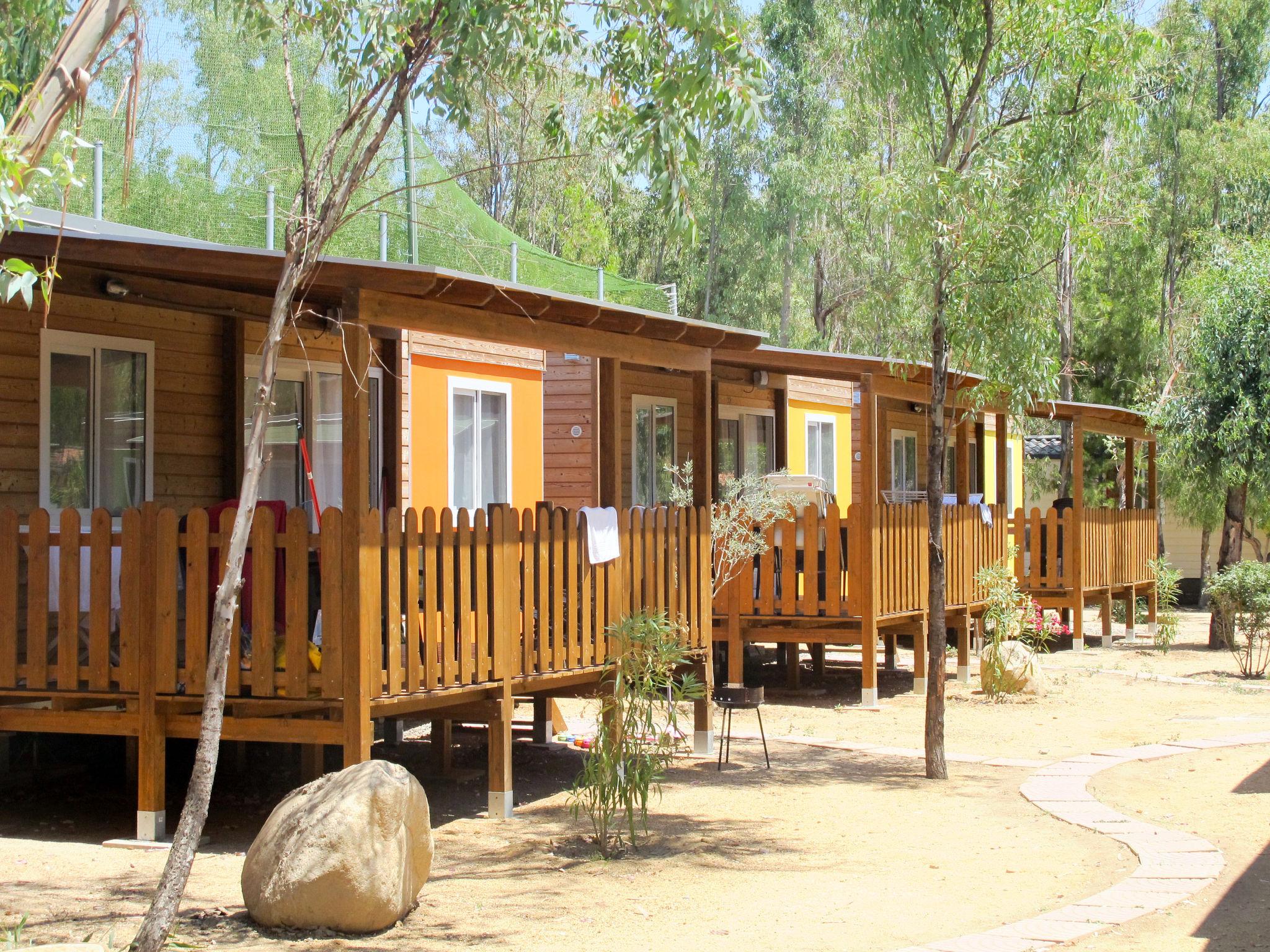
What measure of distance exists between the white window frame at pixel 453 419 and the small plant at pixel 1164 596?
9.65 m

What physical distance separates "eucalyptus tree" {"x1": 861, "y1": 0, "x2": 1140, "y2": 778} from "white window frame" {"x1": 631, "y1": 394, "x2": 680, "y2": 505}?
6.46 meters

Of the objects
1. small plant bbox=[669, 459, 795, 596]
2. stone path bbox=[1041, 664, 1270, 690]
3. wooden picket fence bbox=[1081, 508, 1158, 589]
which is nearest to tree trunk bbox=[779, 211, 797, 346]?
wooden picket fence bbox=[1081, 508, 1158, 589]

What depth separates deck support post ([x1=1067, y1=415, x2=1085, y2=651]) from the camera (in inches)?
707

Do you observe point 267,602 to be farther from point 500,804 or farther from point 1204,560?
point 1204,560

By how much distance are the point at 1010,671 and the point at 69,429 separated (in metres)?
9.12

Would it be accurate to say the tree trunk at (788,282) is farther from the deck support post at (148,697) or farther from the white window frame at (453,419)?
the deck support post at (148,697)

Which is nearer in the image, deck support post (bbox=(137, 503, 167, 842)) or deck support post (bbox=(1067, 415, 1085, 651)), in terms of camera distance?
deck support post (bbox=(137, 503, 167, 842))

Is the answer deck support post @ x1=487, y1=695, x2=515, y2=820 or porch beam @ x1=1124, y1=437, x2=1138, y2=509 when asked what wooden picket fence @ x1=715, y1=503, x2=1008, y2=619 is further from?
porch beam @ x1=1124, y1=437, x2=1138, y2=509

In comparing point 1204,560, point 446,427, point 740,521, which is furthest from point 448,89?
point 1204,560

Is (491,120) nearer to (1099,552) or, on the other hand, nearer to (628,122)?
(628,122)

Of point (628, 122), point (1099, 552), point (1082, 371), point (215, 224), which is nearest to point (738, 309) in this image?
point (1082, 371)

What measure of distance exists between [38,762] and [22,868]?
10.5 feet

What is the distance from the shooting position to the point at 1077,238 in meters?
9.82

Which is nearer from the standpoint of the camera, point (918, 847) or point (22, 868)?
point (22, 868)
